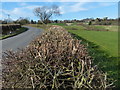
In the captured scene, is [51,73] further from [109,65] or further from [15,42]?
[15,42]

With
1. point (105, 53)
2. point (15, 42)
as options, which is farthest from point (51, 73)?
point (15, 42)

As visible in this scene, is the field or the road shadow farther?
the field

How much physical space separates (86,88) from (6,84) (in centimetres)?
115

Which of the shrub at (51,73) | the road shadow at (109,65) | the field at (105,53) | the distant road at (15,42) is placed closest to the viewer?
the shrub at (51,73)

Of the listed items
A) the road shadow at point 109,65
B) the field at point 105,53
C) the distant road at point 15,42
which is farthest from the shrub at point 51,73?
the distant road at point 15,42

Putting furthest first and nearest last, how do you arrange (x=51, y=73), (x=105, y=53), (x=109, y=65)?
(x=105, y=53) → (x=109, y=65) → (x=51, y=73)

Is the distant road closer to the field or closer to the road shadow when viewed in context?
the road shadow

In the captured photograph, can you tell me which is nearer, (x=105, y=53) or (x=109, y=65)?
(x=109, y=65)

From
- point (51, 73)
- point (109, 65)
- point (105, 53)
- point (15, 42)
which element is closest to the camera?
point (51, 73)

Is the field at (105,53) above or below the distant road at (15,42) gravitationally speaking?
below

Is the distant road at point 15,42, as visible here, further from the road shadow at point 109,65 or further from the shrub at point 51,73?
the shrub at point 51,73

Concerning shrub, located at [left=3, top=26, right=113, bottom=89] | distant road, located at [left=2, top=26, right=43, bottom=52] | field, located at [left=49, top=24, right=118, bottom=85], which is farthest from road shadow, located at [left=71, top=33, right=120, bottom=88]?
distant road, located at [left=2, top=26, right=43, bottom=52]

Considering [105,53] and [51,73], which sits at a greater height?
[51,73]

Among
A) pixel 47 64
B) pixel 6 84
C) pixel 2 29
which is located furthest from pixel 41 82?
pixel 2 29
